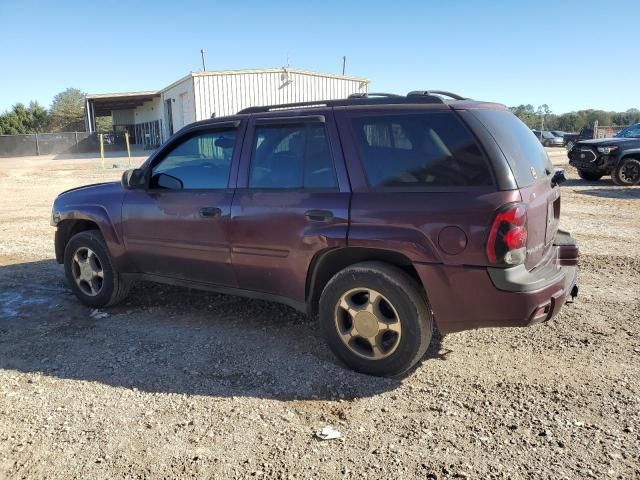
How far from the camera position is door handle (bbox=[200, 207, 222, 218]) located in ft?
Answer: 14.0

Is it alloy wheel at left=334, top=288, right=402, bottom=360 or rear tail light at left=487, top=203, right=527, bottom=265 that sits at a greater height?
rear tail light at left=487, top=203, right=527, bottom=265

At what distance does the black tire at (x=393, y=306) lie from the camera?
3465 mm

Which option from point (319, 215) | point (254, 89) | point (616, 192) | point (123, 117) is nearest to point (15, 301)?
point (319, 215)

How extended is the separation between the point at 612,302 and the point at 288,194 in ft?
11.2

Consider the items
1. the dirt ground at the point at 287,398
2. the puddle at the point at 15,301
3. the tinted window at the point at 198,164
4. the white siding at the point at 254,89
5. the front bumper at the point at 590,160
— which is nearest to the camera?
the dirt ground at the point at 287,398

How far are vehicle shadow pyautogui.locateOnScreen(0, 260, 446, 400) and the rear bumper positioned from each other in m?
0.68

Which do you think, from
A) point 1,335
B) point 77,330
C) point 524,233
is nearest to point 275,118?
point 524,233

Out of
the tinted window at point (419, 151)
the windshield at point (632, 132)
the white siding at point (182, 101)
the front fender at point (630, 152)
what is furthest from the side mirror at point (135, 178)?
the white siding at point (182, 101)

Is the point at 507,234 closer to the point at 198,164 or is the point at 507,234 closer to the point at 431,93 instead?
the point at 431,93

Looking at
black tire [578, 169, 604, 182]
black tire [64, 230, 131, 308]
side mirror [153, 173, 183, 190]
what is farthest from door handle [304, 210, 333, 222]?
black tire [578, 169, 604, 182]

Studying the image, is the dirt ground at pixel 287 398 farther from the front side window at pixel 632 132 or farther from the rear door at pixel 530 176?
the front side window at pixel 632 132

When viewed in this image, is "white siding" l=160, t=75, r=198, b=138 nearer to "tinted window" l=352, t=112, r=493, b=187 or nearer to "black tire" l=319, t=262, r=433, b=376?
"tinted window" l=352, t=112, r=493, b=187

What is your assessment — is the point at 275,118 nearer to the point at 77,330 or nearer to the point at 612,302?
the point at 77,330

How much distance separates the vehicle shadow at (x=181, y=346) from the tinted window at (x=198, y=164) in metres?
1.29
